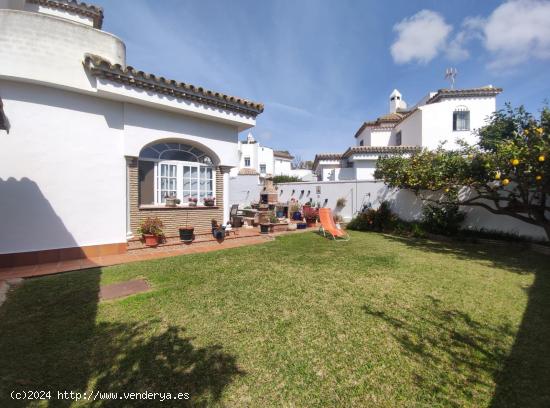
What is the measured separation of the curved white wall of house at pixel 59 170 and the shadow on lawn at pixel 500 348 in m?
7.42

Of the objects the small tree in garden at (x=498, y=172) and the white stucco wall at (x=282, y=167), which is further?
the white stucco wall at (x=282, y=167)

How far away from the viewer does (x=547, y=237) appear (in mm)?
8977

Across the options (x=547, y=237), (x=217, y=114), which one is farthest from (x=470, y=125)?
(x=217, y=114)

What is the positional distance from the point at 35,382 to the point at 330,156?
2443 cm

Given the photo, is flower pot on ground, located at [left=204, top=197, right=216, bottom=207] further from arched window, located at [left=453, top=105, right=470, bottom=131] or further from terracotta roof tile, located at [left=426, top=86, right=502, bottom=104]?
terracotta roof tile, located at [left=426, top=86, right=502, bottom=104]

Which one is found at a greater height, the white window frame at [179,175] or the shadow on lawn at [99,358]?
the white window frame at [179,175]

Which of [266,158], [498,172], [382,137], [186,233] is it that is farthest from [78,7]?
[266,158]

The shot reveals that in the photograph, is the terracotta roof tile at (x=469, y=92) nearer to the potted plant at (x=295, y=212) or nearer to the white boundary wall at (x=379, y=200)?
the white boundary wall at (x=379, y=200)

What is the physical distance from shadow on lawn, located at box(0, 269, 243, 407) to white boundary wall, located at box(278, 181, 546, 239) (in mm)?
11880

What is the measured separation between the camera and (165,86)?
25.1 ft

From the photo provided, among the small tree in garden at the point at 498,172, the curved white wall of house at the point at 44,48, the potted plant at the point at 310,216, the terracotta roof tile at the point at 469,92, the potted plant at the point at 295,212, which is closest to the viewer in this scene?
the curved white wall of house at the point at 44,48

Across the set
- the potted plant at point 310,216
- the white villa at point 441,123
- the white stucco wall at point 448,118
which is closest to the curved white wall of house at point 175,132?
the potted plant at point 310,216

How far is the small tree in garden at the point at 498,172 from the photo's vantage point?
766 centimetres

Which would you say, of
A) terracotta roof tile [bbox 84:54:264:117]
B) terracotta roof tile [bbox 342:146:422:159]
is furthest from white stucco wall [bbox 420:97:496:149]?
terracotta roof tile [bbox 84:54:264:117]
